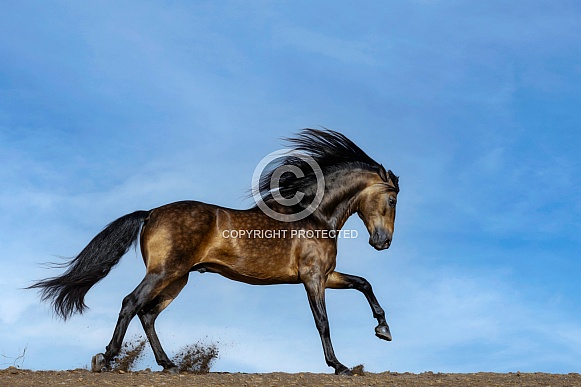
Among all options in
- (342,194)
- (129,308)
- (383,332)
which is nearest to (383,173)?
(342,194)

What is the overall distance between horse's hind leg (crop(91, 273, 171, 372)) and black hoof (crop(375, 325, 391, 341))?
315 cm

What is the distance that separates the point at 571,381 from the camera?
9.73 meters

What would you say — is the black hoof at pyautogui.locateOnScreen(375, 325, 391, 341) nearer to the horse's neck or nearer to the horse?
the horse

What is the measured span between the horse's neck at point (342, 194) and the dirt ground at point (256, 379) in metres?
2.31

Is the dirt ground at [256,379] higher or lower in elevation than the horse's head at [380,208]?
lower

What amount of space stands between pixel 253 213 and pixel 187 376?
7.97ft

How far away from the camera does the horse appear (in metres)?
9.55

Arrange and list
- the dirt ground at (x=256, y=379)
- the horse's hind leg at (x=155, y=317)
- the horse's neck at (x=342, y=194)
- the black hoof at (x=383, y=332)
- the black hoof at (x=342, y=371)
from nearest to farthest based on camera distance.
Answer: the dirt ground at (x=256, y=379), the black hoof at (x=342, y=371), the horse's hind leg at (x=155, y=317), the black hoof at (x=383, y=332), the horse's neck at (x=342, y=194)

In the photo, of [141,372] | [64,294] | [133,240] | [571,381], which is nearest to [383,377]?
[571,381]

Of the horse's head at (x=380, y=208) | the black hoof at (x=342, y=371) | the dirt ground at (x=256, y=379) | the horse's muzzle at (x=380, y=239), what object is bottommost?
the dirt ground at (x=256, y=379)

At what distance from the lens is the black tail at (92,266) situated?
33.3ft

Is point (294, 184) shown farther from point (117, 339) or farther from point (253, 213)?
point (117, 339)

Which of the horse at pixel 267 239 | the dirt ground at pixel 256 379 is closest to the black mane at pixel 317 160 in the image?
the horse at pixel 267 239

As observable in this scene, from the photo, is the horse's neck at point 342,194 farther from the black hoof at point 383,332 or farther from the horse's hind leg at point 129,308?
the horse's hind leg at point 129,308
